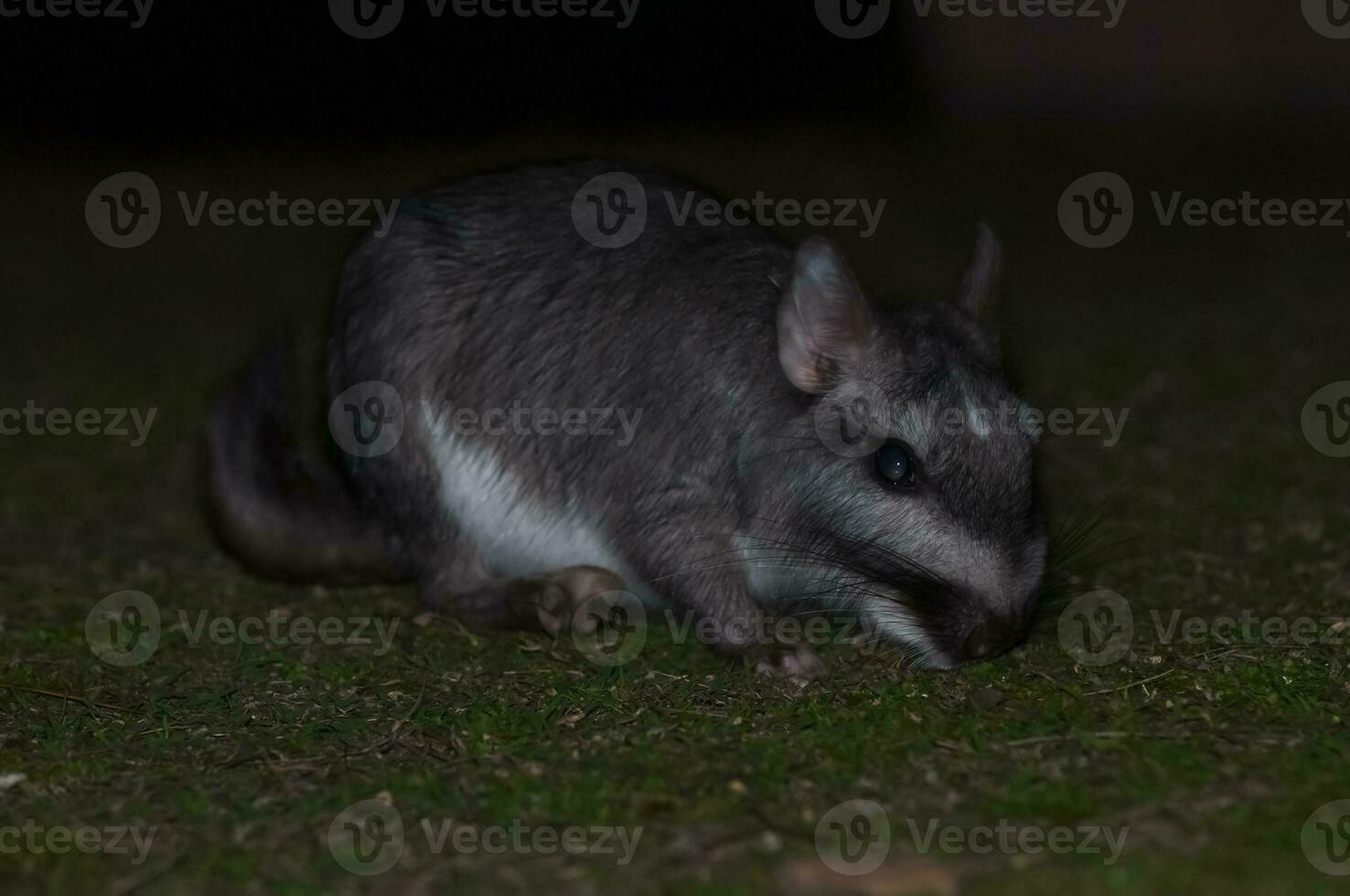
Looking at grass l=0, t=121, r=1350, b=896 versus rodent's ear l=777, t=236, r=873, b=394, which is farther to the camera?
rodent's ear l=777, t=236, r=873, b=394

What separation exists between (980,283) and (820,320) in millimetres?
902

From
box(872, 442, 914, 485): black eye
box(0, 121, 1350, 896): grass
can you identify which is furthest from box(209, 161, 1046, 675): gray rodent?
box(0, 121, 1350, 896): grass

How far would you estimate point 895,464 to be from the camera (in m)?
5.59

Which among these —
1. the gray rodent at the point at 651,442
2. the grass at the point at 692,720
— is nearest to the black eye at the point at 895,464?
the gray rodent at the point at 651,442

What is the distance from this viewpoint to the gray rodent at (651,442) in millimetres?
5543

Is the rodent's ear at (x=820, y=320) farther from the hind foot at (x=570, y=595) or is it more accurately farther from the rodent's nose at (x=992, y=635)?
the hind foot at (x=570, y=595)

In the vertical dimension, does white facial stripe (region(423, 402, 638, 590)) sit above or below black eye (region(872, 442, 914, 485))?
below

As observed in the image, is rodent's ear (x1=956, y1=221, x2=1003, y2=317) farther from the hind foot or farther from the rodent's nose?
the hind foot

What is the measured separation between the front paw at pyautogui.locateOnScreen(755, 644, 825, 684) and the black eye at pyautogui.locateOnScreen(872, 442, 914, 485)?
2.45 feet

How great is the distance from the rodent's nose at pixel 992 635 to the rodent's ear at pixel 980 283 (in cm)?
144

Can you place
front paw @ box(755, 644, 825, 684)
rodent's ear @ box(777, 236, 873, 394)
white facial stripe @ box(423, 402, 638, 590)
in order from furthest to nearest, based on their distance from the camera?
white facial stripe @ box(423, 402, 638, 590) < front paw @ box(755, 644, 825, 684) < rodent's ear @ box(777, 236, 873, 394)

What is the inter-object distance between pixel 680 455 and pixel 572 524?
65 centimetres

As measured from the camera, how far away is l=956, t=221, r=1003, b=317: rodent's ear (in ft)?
20.6

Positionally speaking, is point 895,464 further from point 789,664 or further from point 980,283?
point 980,283
